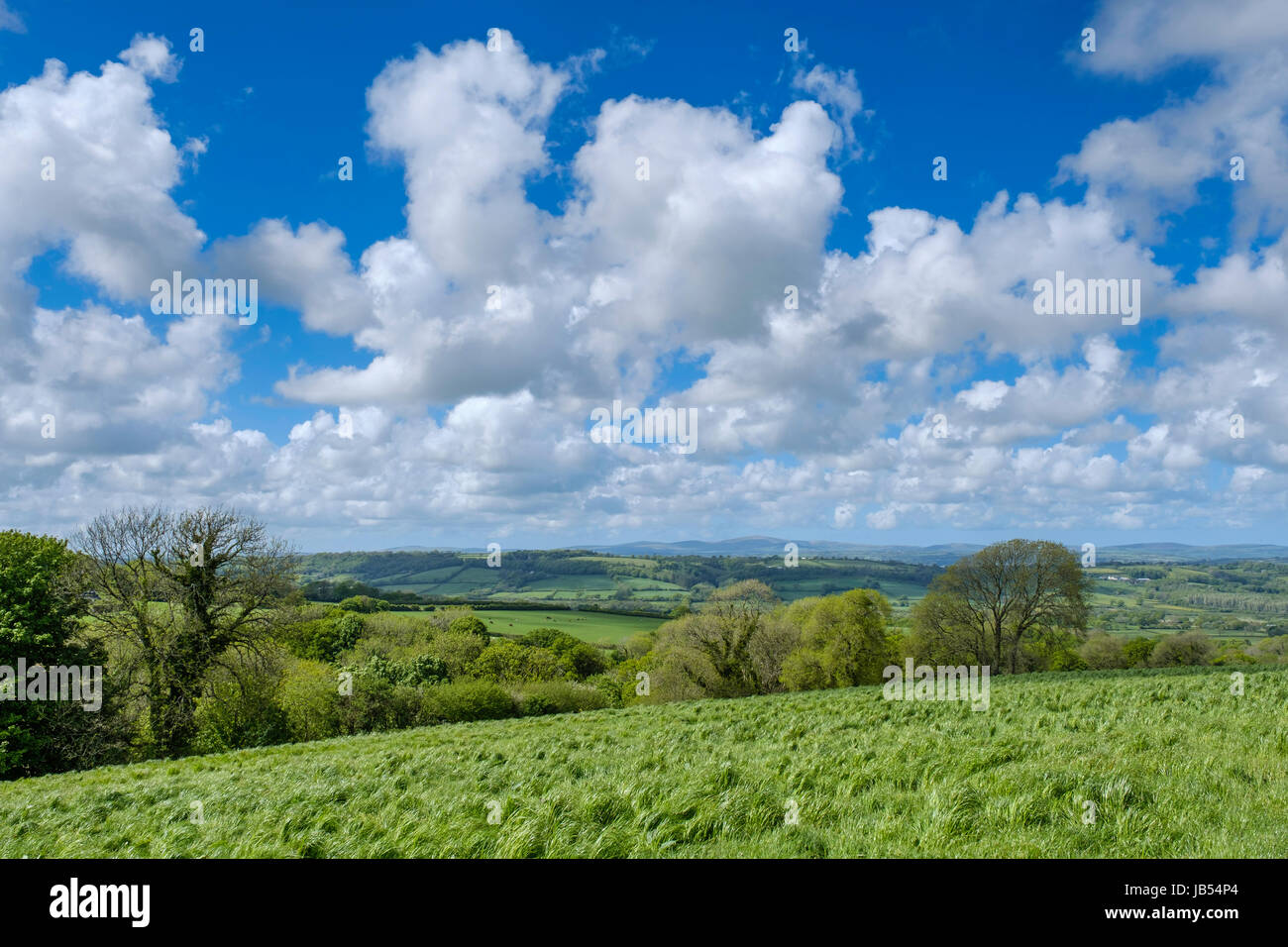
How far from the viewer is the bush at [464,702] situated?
141 feet

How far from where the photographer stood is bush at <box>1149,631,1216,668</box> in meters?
73.7

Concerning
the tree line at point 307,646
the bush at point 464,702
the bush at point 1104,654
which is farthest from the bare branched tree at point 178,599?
the bush at point 1104,654

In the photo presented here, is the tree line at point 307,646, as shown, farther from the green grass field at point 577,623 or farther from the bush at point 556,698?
the green grass field at point 577,623

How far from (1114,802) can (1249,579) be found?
888ft

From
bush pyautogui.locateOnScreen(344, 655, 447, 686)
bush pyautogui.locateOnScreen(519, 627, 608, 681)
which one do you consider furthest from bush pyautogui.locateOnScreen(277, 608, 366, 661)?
bush pyautogui.locateOnScreen(519, 627, 608, 681)

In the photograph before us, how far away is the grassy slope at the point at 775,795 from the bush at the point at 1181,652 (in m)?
79.0

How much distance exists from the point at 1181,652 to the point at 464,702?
8316 centimetres

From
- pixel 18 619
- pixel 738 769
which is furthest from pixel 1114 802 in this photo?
pixel 18 619

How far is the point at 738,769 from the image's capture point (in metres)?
8.89

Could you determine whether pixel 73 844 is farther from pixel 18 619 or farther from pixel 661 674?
pixel 661 674

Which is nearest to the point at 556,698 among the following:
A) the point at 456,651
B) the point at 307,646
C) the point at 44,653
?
the point at 456,651

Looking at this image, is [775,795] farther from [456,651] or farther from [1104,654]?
[1104,654]

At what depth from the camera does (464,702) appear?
4488cm

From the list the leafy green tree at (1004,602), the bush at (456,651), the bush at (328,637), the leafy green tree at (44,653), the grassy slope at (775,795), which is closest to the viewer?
the grassy slope at (775,795)
